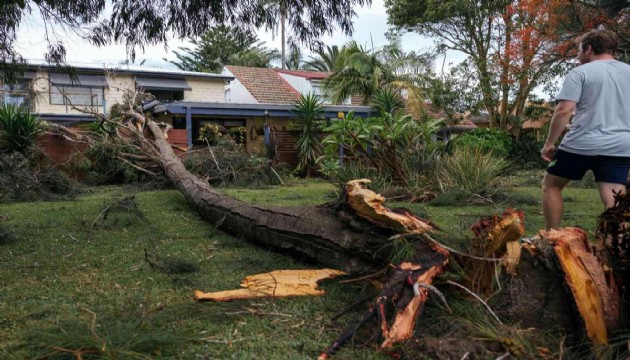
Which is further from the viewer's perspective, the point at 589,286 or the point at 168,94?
the point at 168,94

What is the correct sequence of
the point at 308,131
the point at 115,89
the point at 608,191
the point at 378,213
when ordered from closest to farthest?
the point at 378,213 < the point at 608,191 < the point at 308,131 < the point at 115,89

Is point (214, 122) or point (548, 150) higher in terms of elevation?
point (214, 122)

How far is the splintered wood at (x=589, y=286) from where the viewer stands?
216cm

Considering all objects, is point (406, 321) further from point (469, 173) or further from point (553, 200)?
point (469, 173)

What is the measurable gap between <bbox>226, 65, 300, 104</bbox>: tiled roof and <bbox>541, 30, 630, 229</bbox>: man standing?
22.6 m

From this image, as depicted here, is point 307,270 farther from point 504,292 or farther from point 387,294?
point 504,292

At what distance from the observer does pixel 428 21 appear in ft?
75.8

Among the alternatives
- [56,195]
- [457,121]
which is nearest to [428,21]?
[457,121]

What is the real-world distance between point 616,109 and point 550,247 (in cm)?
165

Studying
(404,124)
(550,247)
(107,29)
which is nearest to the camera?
(550,247)

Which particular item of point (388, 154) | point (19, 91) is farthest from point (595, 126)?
point (19, 91)

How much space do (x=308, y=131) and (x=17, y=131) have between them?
27.0 feet

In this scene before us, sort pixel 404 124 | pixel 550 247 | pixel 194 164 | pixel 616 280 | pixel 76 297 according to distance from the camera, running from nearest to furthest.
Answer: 1. pixel 616 280
2. pixel 550 247
3. pixel 76 297
4. pixel 404 124
5. pixel 194 164

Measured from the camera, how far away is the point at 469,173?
8.19 m
